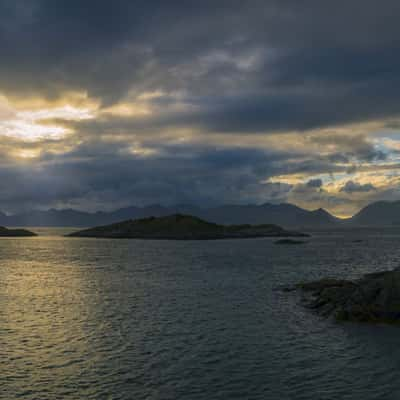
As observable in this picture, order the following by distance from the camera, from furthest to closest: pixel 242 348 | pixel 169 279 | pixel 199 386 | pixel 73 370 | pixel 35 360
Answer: pixel 169 279, pixel 242 348, pixel 35 360, pixel 73 370, pixel 199 386

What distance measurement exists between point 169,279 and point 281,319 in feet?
97.9

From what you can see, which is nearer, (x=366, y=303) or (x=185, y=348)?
(x=185, y=348)

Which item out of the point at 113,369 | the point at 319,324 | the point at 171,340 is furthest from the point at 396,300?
the point at 113,369

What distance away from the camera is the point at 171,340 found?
29.1 m

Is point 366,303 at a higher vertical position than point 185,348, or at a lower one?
higher

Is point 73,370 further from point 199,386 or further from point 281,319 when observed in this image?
point 281,319

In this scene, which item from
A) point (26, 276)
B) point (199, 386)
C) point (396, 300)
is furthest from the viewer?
point (26, 276)

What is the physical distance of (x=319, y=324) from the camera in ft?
112

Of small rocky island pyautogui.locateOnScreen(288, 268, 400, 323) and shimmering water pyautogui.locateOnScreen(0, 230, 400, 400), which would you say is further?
small rocky island pyautogui.locateOnScreen(288, 268, 400, 323)

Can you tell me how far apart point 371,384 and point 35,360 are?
18930 millimetres

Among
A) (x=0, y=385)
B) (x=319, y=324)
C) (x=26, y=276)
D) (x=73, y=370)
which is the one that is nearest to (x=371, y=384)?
(x=319, y=324)

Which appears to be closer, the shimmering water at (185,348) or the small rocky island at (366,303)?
the shimmering water at (185,348)

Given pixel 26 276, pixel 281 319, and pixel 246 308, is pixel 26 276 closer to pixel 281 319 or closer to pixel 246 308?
pixel 246 308

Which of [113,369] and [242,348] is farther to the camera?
[242,348]
